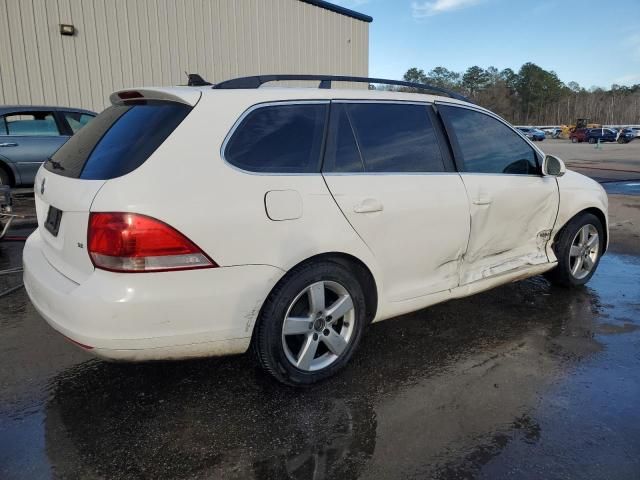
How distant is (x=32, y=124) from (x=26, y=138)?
315mm

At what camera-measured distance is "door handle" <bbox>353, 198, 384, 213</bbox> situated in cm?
286

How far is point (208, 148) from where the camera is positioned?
2.47 metres

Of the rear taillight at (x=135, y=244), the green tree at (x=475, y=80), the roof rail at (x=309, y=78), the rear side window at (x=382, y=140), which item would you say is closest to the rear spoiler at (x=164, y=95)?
the roof rail at (x=309, y=78)

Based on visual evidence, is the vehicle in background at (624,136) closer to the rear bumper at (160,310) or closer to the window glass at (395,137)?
the window glass at (395,137)

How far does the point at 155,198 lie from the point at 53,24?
1169 centimetres

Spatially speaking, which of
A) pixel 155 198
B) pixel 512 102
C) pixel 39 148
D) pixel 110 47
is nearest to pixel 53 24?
pixel 110 47

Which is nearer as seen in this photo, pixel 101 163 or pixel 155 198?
pixel 155 198

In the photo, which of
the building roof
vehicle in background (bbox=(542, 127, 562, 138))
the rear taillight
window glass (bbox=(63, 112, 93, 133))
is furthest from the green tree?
the rear taillight

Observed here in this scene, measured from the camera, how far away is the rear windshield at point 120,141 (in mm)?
2410

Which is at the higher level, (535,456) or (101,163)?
(101,163)

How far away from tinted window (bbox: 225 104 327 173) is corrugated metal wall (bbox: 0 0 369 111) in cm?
1097

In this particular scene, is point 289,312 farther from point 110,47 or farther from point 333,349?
point 110,47

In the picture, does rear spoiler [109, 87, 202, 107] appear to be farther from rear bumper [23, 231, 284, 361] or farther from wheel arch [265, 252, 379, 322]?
wheel arch [265, 252, 379, 322]

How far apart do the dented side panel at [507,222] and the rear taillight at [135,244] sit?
2037 millimetres
